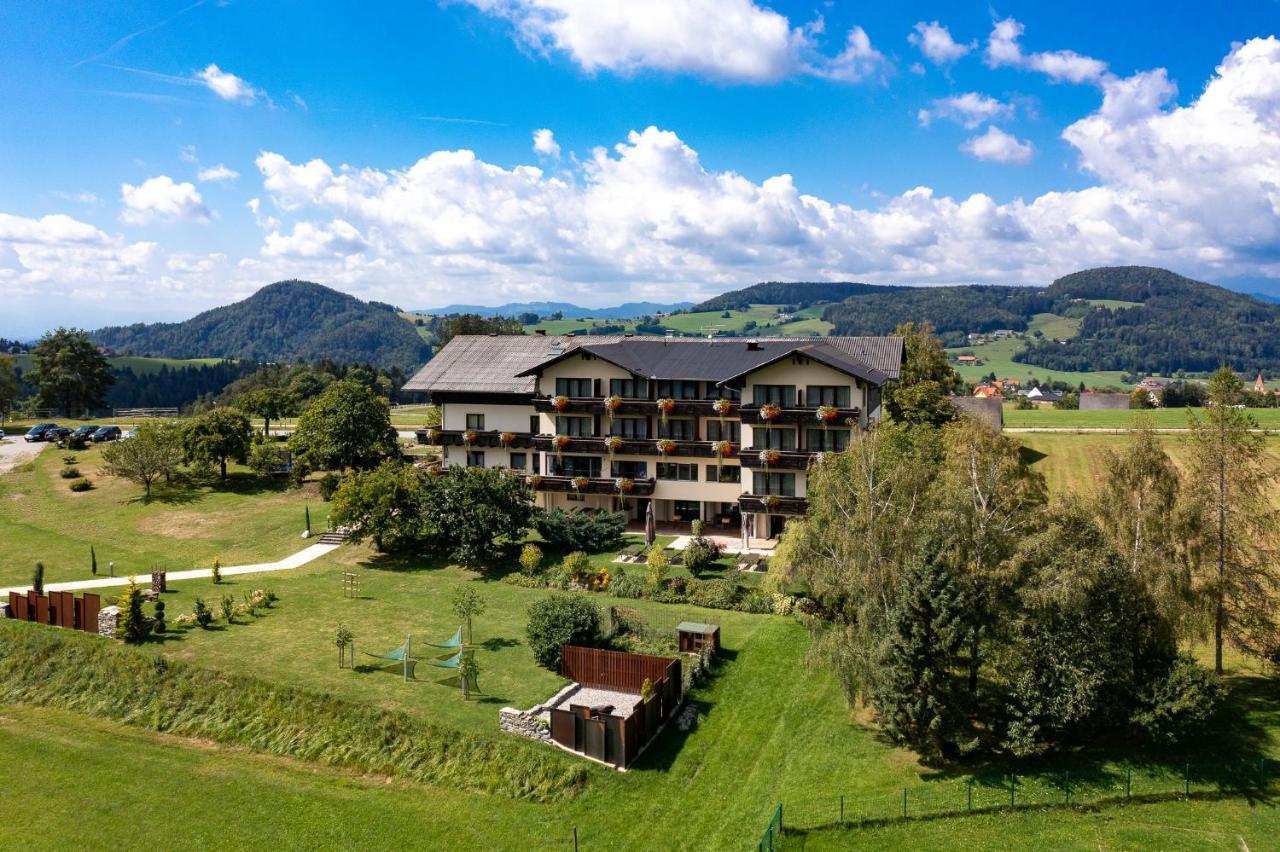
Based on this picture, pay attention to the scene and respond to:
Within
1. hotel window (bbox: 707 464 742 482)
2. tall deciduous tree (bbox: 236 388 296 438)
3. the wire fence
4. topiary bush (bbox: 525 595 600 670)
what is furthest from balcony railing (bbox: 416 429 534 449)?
the wire fence

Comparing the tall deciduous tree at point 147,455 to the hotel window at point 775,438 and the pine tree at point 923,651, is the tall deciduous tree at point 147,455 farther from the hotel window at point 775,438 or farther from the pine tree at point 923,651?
the pine tree at point 923,651

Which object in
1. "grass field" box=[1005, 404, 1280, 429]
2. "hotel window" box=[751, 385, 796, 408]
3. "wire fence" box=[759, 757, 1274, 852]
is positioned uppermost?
"hotel window" box=[751, 385, 796, 408]

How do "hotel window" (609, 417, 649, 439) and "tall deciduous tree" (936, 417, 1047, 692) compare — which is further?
"hotel window" (609, 417, 649, 439)

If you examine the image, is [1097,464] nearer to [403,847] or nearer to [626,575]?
[626,575]

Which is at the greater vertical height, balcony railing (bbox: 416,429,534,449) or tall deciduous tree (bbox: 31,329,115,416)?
tall deciduous tree (bbox: 31,329,115,416)

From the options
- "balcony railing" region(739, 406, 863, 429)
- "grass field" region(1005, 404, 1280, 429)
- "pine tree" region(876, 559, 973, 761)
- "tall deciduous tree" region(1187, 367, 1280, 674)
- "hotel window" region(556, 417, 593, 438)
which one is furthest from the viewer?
"grass field" region(1005, 404, 1280, 429)

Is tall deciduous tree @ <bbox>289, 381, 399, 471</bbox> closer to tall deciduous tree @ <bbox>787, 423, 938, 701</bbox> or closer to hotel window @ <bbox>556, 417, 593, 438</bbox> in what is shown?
hotel window @ <bbox>556, 417, 593, 438</bbox>

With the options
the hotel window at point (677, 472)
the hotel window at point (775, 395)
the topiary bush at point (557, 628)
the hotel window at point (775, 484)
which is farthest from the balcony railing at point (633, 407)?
the topiary bush at point (557, 628)
